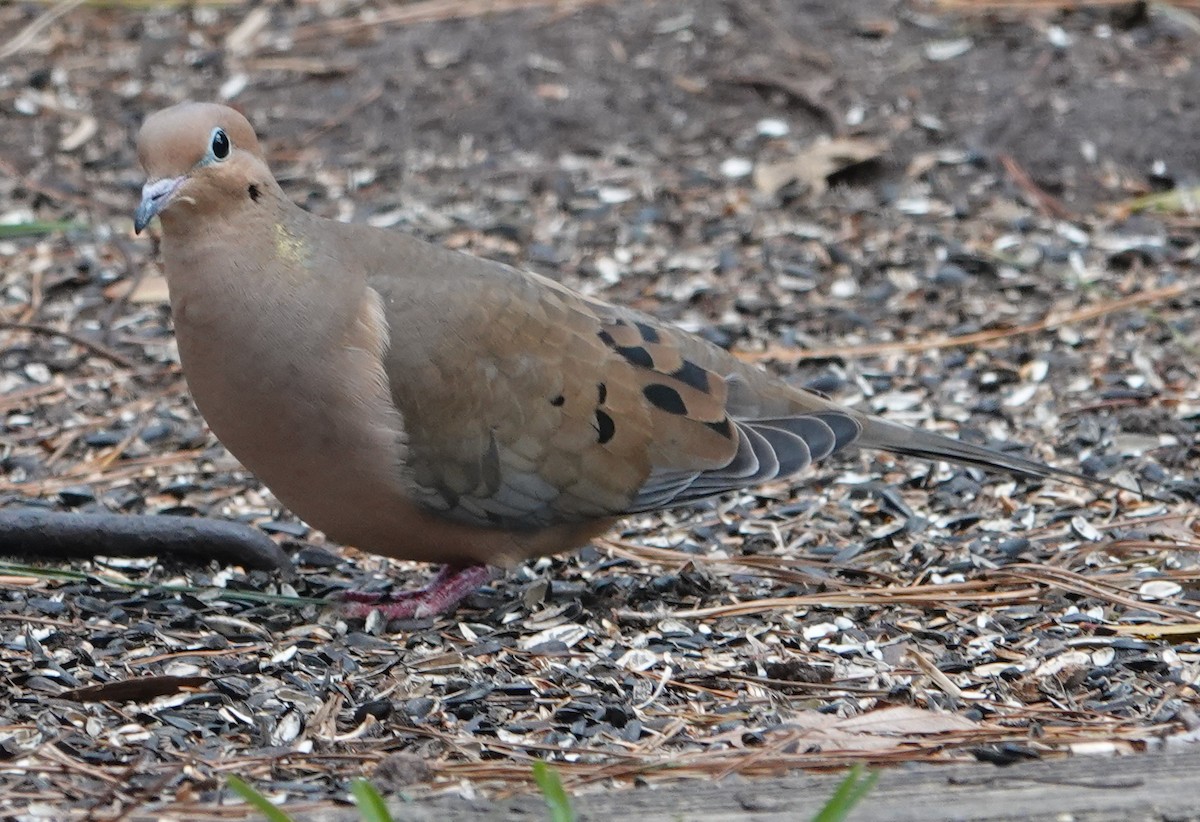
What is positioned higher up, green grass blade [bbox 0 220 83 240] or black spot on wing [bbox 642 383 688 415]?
green grass blade [bbox 0 220 83 240]

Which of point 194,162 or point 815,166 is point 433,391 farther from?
point 815,166

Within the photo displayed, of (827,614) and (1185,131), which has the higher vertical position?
(1185,131)

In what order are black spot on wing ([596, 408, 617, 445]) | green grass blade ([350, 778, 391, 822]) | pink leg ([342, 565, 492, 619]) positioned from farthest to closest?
1. black spot on wing ([596, 408, 617, 445])
2. pink leg ([342, 565, 492, 619])
3. green grass blade ([350, 778, 391, 822])

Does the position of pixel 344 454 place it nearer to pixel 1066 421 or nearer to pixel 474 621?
pixel 474 621

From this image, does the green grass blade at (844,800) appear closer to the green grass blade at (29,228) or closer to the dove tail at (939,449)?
the dove tail at (939,449)

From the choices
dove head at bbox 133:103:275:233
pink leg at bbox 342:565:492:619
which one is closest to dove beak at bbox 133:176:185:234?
dove head at bbox 133:103:275:233

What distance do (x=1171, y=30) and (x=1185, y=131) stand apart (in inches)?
38.0

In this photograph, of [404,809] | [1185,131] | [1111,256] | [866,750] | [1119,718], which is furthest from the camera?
[1185,131]

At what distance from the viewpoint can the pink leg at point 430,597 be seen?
3996mm

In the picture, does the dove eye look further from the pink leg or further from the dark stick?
the pink leg

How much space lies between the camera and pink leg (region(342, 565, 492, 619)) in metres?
4.00

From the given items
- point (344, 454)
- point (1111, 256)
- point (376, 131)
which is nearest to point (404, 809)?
point (344, 454)

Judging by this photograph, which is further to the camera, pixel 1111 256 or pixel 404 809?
pixel 1111 256

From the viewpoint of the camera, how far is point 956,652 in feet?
12.2
